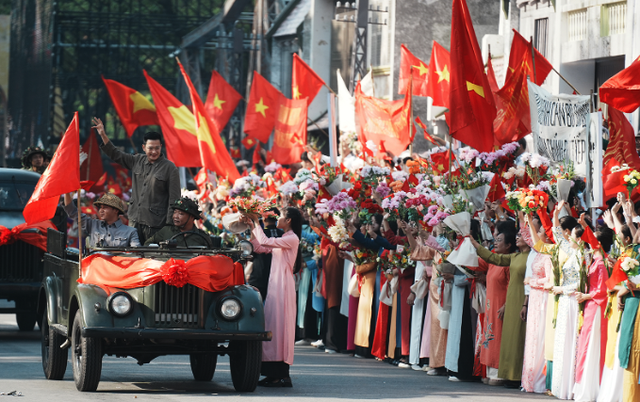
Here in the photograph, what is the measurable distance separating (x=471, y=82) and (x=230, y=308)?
17.4ft

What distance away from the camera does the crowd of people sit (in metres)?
11.5

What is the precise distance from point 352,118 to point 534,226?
31.7 feet

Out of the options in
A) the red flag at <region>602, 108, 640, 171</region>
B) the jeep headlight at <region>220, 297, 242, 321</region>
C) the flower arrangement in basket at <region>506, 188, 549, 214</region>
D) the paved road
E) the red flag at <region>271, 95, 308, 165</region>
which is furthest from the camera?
the red flag at <region>271, 95, 308, 165</region>

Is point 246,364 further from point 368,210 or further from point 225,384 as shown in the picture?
point 368,210

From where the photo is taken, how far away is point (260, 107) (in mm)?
23828

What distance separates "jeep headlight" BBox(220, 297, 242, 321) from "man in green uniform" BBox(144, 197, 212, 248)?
2.91ft

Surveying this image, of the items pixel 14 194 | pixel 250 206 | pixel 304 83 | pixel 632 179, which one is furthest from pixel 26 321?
pixel 632 179

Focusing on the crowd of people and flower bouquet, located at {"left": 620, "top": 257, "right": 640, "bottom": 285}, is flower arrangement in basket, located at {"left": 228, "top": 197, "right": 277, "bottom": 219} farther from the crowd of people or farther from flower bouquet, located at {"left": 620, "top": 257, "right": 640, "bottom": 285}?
flower bouquet, located at {"left": 620, "top": 257, "right": 640, "bottom": 285}

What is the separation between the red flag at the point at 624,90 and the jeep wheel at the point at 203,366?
506 cm

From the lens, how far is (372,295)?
15.7m

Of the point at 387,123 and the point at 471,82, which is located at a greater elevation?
the point at 471,82

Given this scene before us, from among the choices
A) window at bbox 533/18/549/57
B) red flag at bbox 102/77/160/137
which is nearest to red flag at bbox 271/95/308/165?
red flag at bbox 102/77/160/137

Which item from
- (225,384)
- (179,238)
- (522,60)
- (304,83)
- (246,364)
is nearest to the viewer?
(246,364)

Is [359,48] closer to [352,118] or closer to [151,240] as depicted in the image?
[352,118]
